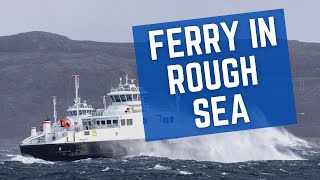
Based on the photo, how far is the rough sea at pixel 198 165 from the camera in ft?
220

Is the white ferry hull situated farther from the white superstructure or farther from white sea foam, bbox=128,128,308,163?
white sea foam, bbox=128,128,308,163

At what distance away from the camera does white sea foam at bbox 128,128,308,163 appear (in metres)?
97.8

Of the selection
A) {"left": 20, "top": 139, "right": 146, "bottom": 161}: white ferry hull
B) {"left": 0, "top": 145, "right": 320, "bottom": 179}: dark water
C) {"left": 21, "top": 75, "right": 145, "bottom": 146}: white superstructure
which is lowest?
{"left": 0, "top": 145, "right": 320, "bottom": 179}: dark water

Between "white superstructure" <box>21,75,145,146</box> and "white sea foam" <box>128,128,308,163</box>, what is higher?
"white superstructure" <box>21,75,145,146</box>

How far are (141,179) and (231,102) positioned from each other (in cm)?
1158

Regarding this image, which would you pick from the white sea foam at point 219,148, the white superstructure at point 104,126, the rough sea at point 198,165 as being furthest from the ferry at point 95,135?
the white sea foam at point 219,148

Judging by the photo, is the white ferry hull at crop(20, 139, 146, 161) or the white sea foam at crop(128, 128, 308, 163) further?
the white sea foam at crop(128, 128, 308, 163)

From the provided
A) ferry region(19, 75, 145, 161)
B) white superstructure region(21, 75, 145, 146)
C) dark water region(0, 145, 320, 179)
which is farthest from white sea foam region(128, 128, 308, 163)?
dark water region(0, 145, 320, 179)

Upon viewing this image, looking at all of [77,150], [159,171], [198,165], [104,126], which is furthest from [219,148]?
[159,171]

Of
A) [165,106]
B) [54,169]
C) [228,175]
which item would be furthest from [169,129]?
[228,175]

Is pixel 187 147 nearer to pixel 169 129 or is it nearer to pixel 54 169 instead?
pixel 169 129

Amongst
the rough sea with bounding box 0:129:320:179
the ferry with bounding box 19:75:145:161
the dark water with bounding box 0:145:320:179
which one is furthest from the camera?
the ferry with bounding box 19:75:145:161

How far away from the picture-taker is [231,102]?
56.2 meters

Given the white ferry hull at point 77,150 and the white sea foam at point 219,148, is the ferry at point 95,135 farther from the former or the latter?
the white sea foam at point 219,148
